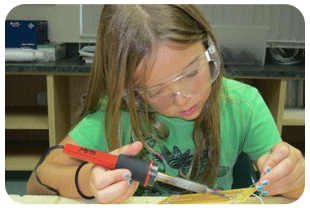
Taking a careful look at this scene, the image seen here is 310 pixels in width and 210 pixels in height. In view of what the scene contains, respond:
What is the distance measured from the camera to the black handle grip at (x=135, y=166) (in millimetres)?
499

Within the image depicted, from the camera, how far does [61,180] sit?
2.06 ft

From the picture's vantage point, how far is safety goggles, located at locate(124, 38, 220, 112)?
577 millimetres

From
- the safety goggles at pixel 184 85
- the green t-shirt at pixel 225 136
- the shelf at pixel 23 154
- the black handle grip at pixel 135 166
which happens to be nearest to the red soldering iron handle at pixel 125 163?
the black handle grip at pixel 135 166

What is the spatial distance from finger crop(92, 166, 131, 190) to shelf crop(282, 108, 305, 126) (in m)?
1.15

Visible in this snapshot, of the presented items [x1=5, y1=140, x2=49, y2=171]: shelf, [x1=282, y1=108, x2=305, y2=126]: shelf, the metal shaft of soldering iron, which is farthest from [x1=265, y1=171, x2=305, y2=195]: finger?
[x1=5, y1=140, x2=49, y2=171]: shelf

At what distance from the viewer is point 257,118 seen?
75 centimetres

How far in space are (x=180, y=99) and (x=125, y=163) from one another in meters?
0.15

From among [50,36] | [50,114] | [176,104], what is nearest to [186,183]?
[176,104]

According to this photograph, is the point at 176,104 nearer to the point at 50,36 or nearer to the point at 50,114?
the point at 50,114

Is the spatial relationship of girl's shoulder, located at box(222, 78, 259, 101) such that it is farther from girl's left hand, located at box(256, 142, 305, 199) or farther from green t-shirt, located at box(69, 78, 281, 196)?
girl's left hand, located at box(256, 142, 305, 199)

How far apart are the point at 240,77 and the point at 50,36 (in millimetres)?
976

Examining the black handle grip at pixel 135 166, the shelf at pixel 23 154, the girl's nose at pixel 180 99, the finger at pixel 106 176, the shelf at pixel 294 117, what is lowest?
the shelf at pixel 23 154

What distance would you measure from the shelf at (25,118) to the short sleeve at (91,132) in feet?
2.89

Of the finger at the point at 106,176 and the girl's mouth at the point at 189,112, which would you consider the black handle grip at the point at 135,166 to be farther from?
the girl's mouth at the point at 189,112
